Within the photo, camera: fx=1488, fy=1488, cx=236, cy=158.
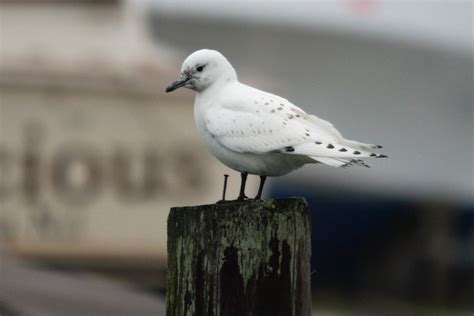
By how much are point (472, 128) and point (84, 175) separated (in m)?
23.3

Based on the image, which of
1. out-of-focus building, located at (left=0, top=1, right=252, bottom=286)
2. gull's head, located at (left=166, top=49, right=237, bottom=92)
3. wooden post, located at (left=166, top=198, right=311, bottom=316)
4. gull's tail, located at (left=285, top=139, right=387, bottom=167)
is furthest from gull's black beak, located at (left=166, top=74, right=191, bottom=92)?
out-of-focus building, located at (left=0, top=1, right=252, bottom=286)

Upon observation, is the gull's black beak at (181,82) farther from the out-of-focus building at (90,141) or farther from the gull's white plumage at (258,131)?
the out-of-focus building at (90,141)

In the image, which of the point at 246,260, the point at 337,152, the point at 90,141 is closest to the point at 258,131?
the point at 337,152

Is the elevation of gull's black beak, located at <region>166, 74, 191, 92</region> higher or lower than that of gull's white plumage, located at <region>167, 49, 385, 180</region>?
higher

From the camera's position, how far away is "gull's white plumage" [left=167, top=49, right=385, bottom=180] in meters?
5.10

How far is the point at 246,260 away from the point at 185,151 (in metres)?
12.5

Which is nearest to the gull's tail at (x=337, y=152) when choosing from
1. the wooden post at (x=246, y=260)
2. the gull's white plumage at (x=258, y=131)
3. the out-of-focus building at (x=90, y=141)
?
the gull's white plumage at (x=258, y=131)

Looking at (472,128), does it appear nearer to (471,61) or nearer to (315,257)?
(471,61)

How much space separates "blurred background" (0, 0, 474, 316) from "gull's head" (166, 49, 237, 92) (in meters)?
1.94

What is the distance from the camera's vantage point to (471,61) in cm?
3984

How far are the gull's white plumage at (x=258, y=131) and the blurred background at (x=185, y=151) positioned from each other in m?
2.04

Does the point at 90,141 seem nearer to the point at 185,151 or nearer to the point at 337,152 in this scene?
the point at 185,151

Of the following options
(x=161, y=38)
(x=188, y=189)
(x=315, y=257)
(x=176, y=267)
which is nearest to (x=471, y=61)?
(x=161, y=38)

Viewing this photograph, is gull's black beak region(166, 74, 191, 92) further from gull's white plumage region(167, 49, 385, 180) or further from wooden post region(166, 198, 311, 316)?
wooden post region(166, 198, 311, 316)
